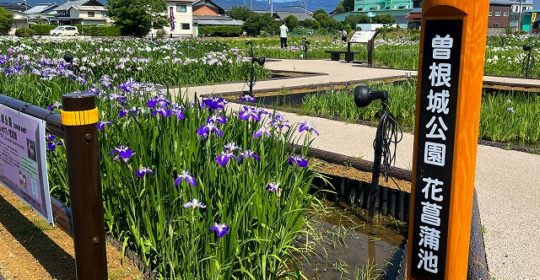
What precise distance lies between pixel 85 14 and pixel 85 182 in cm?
8274

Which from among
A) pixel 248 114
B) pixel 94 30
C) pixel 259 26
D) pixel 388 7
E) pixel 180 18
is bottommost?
pixel 248 114

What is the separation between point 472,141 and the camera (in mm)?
1757

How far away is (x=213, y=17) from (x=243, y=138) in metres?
82.3

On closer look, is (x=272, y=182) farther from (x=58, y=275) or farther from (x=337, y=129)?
(x=337, y=129)

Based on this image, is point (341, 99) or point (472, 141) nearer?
point (472, 141)

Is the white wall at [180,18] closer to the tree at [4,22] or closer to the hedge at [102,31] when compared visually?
the hedge at [102,31]

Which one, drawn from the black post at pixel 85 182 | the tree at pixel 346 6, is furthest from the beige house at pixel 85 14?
the black post at pixel 85 182

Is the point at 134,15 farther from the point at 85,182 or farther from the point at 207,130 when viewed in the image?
the point at 85,182

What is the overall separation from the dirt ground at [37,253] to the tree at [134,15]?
4098 centimetres

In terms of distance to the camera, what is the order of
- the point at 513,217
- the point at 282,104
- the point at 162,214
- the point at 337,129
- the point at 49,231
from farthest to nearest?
1. the point at 282,104
2. the point at 337,129
3. the point at 513,217
4. the point at 49,231
5. the point at 162,214

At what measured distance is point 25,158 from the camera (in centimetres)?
243

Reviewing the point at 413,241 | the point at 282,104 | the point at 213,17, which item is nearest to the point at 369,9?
the point at 213,17

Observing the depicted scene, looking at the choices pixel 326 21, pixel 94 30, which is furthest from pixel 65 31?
pixel 326 21

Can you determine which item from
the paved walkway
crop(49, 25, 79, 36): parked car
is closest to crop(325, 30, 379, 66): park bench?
the paved walkway
